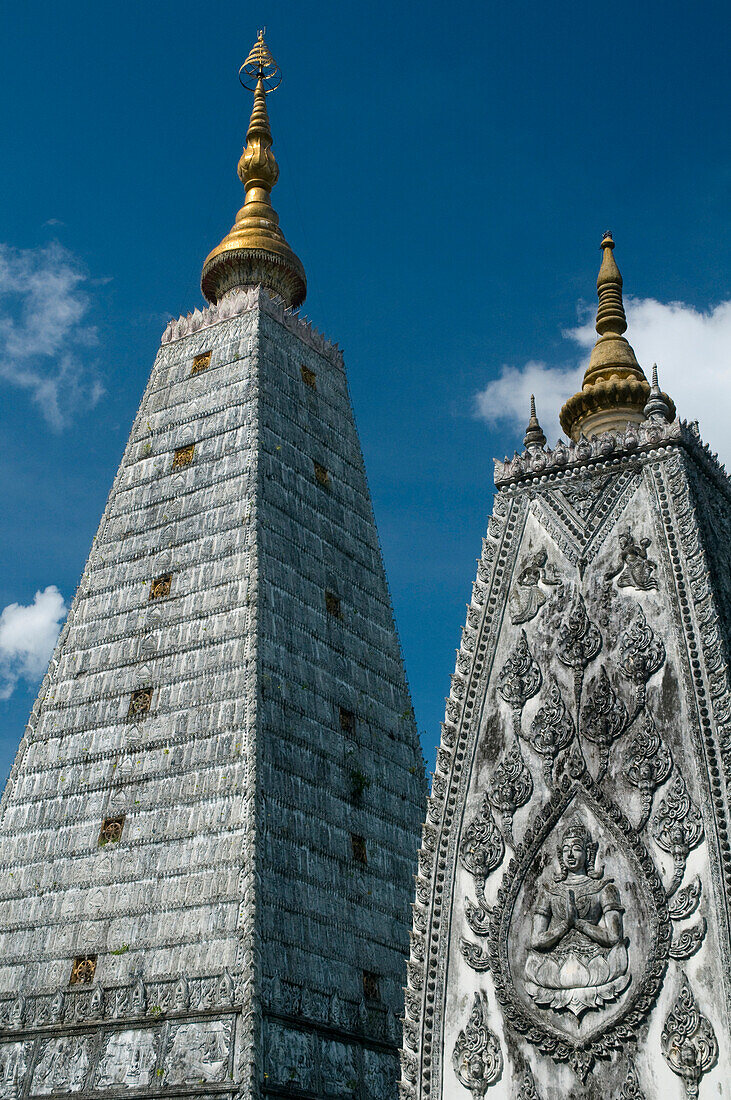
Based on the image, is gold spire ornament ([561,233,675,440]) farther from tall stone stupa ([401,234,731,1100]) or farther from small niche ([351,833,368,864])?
small niche ([351,833,368,864])

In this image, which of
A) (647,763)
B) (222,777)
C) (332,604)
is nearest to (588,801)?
(647,763)

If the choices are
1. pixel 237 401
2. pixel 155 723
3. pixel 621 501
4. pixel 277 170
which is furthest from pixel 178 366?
pixel 621 501

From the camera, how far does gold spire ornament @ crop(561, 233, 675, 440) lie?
2194 centimetres

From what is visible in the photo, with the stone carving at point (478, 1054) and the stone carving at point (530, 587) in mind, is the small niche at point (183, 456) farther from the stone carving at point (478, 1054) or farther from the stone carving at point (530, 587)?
the stone carving at point (478, 1054)

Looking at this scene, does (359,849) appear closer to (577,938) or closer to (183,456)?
(183,456)

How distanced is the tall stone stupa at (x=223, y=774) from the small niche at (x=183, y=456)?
0.08 m

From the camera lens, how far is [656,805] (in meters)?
15.0

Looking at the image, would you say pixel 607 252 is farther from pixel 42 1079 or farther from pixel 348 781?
pixel 42 1079

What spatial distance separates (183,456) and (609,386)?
1680 cm

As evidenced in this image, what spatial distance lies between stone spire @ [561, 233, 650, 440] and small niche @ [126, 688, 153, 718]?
13.7 m

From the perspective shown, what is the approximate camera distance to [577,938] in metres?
14.8

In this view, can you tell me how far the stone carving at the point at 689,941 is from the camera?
551 inches

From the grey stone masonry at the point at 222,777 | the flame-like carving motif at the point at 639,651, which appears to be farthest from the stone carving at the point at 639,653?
the grey stone masonry at the point at 222,777

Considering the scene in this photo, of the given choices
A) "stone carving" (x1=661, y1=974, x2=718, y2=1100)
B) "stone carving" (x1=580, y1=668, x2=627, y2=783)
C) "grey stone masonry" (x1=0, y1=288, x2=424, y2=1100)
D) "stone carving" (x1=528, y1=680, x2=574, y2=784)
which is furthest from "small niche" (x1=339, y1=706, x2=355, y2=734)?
"stone carving" (x1=661, y1=974, x2=718, y2=1100)
